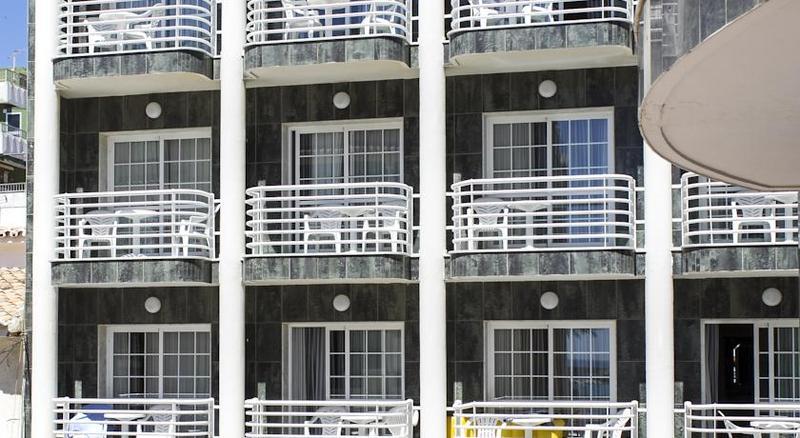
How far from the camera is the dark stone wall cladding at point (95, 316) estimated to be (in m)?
19.5

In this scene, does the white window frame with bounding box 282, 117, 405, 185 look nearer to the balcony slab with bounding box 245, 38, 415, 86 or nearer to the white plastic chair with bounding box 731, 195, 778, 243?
the balcony slab with bounding box 245, 38, 415, 86

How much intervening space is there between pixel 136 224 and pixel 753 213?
7.86 metres

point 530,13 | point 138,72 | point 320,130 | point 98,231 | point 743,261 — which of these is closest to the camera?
point 743,261

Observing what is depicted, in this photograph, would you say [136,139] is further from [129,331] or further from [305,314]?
[305,314]

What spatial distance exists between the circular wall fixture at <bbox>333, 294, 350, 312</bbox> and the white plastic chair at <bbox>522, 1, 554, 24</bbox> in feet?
14.6

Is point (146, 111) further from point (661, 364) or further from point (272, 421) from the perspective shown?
point (661, 364)

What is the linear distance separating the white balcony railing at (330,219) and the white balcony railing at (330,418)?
6.41ft

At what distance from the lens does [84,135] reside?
20.0 metres

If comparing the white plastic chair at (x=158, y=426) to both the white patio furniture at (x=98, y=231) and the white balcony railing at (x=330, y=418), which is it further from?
the white patio furniture at (x=98, y=231)

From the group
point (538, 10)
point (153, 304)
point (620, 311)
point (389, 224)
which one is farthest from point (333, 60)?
point (620, 311)

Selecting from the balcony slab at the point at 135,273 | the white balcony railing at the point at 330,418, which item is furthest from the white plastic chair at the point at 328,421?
the balcony slab at the point at 135,273

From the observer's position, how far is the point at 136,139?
65.7 feet

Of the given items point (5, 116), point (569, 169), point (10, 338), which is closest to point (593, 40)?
point (569, 169)

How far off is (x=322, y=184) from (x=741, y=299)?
5.67 m
